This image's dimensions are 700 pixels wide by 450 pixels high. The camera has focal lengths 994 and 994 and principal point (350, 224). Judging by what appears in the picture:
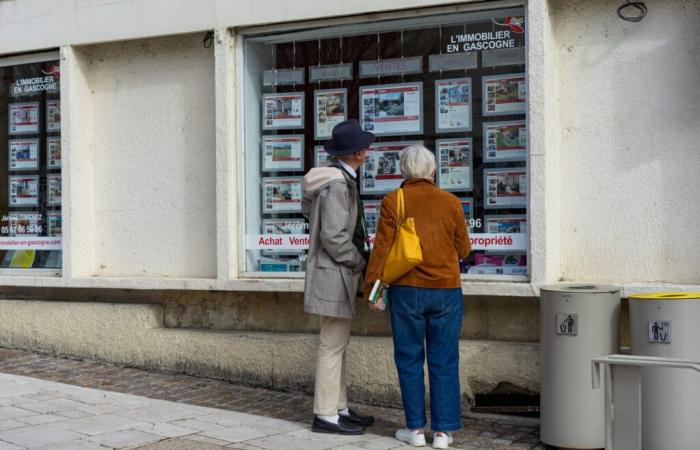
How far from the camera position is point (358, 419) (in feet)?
21.7

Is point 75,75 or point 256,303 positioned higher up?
point 75,75

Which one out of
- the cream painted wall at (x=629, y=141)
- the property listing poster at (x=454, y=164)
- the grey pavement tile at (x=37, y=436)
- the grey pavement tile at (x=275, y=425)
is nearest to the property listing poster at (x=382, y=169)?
the property listing poster at (x=454, y=164)

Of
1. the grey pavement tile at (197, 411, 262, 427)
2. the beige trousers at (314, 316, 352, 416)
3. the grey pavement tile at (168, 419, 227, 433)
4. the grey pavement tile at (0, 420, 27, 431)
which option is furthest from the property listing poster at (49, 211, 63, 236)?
the beige trousers at (314, 316, 352, 416)

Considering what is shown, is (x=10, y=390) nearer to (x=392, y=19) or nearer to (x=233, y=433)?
(x=233, y=433)

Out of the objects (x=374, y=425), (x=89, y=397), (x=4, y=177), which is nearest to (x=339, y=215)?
(x=374, y=425)

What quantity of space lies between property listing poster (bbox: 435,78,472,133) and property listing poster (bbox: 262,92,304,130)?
1.22 metres

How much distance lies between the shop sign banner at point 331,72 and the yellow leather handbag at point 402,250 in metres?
2.14

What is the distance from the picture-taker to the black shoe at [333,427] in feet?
21.0

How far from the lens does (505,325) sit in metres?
7.19

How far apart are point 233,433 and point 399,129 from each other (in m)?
2.71

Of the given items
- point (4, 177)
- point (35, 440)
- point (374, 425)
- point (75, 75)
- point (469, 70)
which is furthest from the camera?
point (4, 177)

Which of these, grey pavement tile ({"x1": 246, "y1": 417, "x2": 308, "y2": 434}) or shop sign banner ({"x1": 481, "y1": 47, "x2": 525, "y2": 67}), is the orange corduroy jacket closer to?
grey pavement tile ({"x1": 246, "y1": 417, "x2": 308, "y2": 434})

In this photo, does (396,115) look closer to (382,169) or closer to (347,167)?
(382,169)

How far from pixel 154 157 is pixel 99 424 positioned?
2.87m
